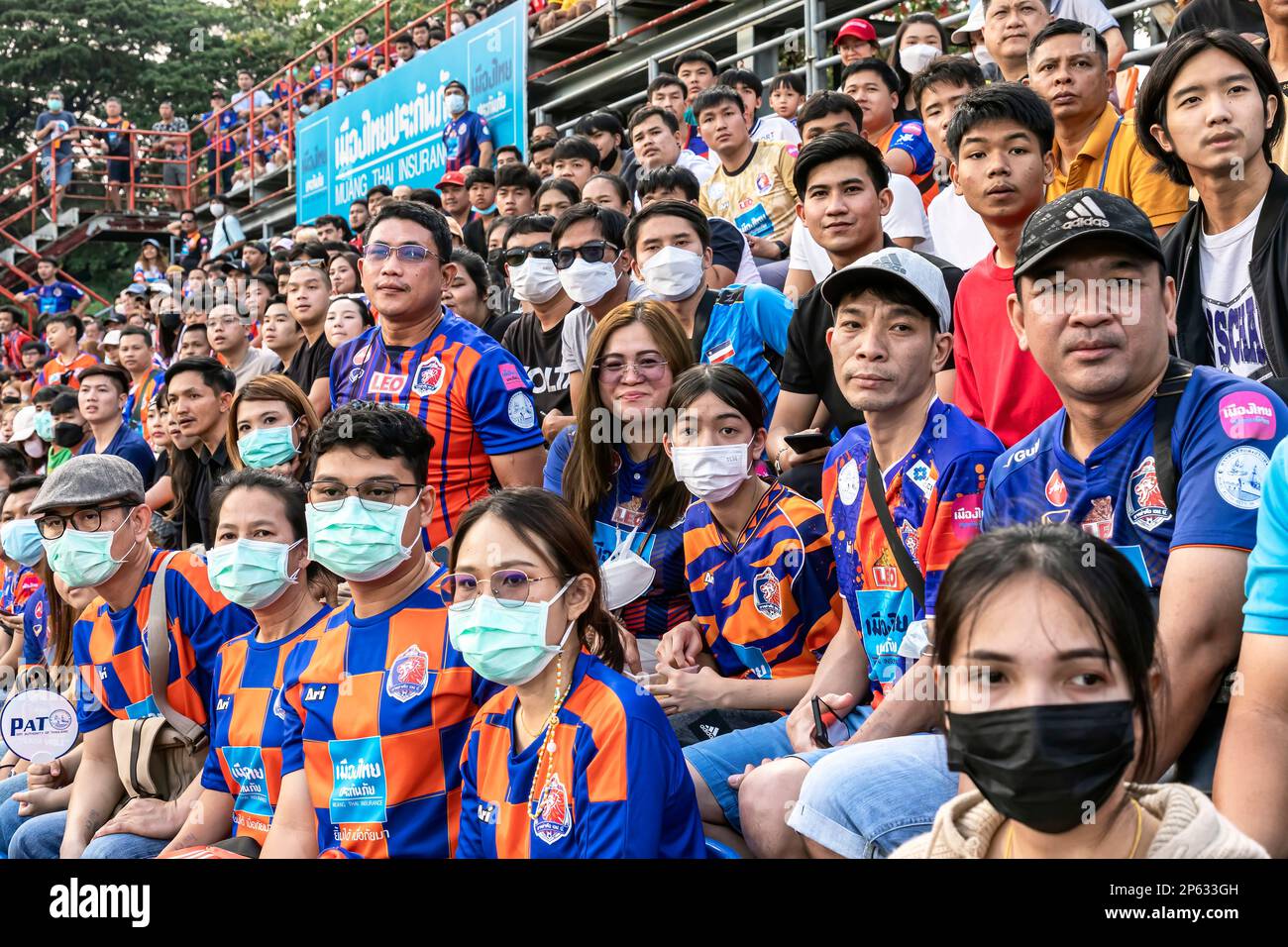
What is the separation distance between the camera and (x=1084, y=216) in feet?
9.50

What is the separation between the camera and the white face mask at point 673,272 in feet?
18.7

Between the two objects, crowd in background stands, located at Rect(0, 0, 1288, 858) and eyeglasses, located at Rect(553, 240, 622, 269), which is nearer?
crowd in background stands, located at Rect(0, 0, 1288, 858)

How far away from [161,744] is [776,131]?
5.59 meters

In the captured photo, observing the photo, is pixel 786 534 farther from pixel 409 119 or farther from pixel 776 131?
pixel 409 119

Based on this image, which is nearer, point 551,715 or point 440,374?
point 551,715

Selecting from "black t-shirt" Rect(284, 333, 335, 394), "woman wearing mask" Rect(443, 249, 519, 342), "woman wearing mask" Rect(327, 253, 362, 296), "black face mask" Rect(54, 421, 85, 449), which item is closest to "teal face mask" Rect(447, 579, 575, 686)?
"woman wearing mask" Rect(443, 249, 519, 342)

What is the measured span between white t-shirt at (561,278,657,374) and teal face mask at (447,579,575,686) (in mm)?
3083

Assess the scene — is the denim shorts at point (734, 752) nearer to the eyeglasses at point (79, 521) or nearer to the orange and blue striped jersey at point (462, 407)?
the orange and blue striped jersey at point (462, 407)

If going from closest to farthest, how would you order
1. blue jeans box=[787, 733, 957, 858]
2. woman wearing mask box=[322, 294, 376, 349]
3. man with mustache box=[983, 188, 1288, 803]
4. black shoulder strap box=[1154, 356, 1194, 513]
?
man with mustache box=[983, 188, 1288, 803], black shoulder strap box=[1154, 356, 1194, 513], blue jeans box=[787, 733, 957, 858], woman wearing mask box=[322, 294, 376, 349]

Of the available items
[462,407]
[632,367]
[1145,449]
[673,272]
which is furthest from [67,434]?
[1145,449]

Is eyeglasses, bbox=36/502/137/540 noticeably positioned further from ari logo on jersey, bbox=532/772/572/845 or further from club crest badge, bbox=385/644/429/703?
ari logo on jersey, bbox=532/772/572/845

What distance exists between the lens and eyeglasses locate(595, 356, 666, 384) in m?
4.88
